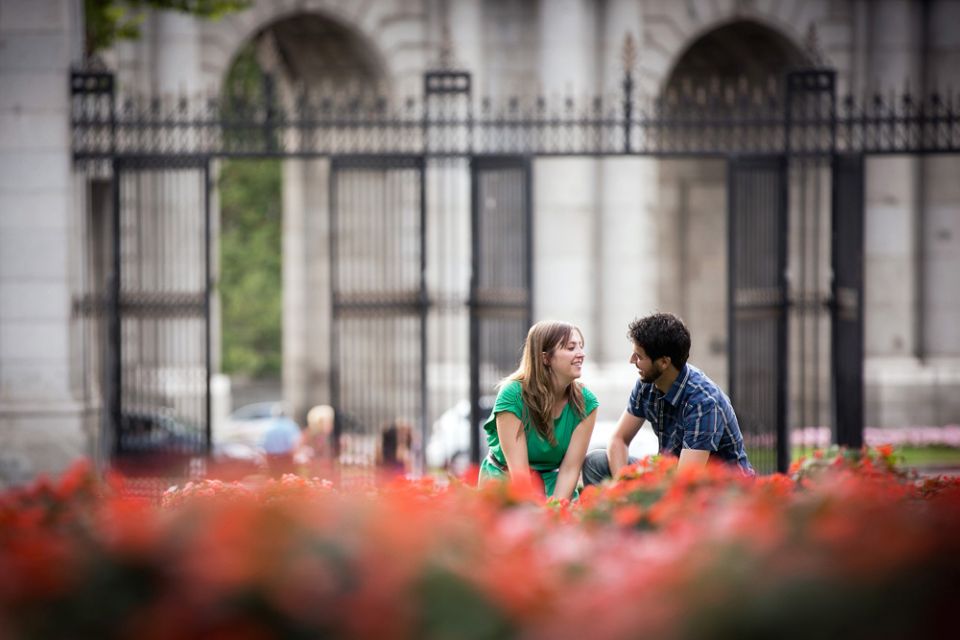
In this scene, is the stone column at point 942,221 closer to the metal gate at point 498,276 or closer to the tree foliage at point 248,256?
the metal gate at point 498,276

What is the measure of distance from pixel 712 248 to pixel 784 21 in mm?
5520

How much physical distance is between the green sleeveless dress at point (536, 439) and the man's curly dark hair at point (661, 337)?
0.40 metres

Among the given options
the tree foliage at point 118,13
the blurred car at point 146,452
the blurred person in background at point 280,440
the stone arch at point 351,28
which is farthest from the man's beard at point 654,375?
the stone arch at point 351,28

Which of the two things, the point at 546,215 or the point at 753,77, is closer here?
the point at 546,215

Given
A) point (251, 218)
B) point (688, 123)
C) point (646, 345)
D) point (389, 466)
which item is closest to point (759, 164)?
point (688, 123)

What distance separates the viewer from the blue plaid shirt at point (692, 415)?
23.3ft

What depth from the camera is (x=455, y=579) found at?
307cm

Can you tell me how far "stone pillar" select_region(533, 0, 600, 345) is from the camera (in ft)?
74.1

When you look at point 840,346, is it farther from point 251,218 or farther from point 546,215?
point 251,218

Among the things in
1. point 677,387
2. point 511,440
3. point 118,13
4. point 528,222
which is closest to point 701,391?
point 677,387

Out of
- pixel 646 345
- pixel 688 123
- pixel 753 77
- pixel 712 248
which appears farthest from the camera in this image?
pixel 712 248

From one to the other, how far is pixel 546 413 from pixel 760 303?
707 centimetres

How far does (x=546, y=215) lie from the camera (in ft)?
74.3

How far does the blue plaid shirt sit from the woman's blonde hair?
14.6 inches
